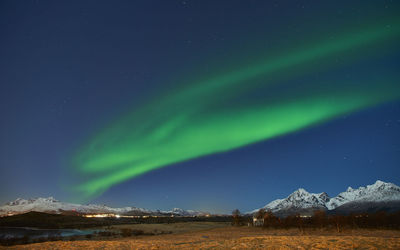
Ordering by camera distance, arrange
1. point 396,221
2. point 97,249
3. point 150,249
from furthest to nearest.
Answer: point 396,221 → point 97,249 → point 150,249

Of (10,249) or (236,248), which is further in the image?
(10,249)

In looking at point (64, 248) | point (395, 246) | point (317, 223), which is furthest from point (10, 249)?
point (317, 223)

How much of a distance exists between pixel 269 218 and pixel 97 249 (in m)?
53.1

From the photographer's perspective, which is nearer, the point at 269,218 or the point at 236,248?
the point at 236,248

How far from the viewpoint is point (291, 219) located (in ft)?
201

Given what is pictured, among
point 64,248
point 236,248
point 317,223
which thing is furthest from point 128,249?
point 317,223

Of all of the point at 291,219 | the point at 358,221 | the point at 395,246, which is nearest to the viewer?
the point at 395,246

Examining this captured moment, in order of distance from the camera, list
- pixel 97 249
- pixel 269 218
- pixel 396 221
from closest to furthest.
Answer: pixel 97 249, pixel 396 221, pixel 269 218

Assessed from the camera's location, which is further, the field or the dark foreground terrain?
the field

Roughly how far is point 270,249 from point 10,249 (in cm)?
2260

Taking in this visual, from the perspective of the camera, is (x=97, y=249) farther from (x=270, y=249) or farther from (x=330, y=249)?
(x=330, y=249)

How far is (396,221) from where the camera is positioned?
48250 millimetres

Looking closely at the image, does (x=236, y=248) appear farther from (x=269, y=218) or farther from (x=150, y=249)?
(x=269, y=218)

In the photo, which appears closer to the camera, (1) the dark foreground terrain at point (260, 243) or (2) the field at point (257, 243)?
(1) the dark foreground terrain at point (260, 243)
